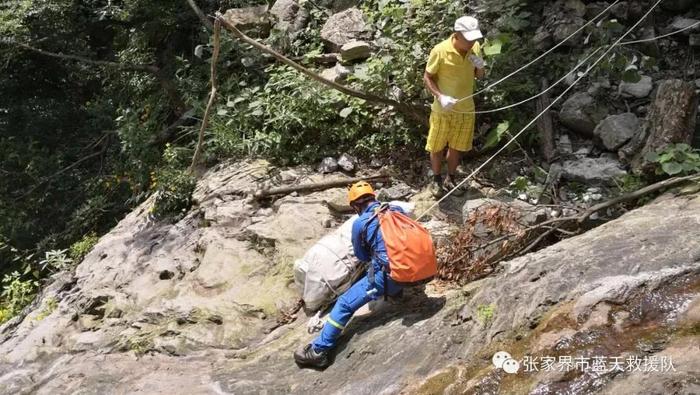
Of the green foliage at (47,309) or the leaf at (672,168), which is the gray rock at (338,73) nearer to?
the leaf at (672,168)

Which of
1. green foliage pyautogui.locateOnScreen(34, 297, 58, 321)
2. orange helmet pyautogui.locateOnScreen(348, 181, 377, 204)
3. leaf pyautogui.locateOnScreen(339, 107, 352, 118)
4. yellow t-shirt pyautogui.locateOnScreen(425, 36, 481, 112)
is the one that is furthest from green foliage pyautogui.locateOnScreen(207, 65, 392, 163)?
green foliage pyautogui.locateOnScreen(34, 297, 58, 321)

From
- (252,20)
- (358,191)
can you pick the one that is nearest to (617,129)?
(358,191)

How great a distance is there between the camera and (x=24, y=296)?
9.20m

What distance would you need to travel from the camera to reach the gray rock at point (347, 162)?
7.38m

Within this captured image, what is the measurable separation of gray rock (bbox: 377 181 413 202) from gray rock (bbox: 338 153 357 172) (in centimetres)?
63

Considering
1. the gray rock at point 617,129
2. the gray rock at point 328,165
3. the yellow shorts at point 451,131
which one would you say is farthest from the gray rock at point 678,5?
the gray rock at point 328,165

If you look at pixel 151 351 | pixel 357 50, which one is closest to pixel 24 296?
pixel 151 351

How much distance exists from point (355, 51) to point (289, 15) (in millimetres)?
2059

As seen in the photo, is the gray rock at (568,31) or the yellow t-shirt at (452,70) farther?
the gray rock at (568,31)

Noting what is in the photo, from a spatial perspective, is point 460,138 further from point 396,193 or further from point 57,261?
point 57,261

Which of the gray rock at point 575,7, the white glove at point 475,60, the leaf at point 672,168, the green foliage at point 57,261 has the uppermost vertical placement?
the gray rock at point 575,7

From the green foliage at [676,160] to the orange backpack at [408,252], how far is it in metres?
2.35

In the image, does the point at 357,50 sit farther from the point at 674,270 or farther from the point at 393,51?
the point at 674,270

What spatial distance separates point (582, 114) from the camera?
6.66 meters
